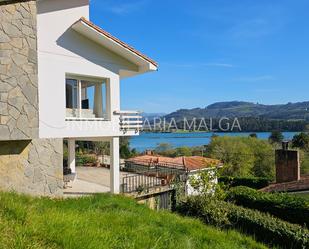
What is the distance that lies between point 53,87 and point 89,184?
19.0 ft

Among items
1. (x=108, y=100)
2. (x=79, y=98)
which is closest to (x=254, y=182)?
(x=108, y=100)

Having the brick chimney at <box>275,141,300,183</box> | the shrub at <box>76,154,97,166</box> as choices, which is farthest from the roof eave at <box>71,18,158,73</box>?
the brick chimney at <box>275,141,300,183</box>

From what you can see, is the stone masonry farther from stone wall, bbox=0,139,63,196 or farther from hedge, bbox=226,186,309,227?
hedge, bbox=226,186,309,227

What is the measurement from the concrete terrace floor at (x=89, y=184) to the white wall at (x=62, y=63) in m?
2.46

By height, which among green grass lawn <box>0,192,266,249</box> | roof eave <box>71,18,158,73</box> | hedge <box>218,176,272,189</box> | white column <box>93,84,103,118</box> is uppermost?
roof eave <box>71,18,158,73</box>

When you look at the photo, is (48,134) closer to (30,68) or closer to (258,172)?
(30,68)

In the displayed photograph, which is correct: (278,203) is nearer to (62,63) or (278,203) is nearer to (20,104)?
(62,63)

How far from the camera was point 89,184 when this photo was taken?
1652cm

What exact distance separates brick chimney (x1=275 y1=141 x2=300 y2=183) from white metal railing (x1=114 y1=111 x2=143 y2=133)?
41.9 ft

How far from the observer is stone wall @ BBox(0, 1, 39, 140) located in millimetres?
10172

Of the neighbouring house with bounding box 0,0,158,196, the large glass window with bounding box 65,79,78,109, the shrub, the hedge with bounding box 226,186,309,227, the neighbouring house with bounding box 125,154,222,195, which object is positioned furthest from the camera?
the shrub

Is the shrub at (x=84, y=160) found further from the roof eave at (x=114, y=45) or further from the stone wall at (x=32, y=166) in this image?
the stone wall at (x=32, y=166)

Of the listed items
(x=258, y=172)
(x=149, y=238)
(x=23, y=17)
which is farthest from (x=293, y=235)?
(x=258, y=172)

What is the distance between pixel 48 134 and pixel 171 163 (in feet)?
36.3
